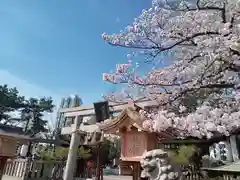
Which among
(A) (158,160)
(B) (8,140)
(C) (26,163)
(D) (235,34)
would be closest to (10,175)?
(C) (26,163)

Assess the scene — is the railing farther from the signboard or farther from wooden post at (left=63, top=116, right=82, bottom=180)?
the signboard

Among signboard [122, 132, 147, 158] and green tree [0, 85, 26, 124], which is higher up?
green tree [0, 85, 26, 124]

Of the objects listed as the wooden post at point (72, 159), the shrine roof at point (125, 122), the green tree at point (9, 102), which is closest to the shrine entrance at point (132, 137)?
the shrine roof at point (125, 122)

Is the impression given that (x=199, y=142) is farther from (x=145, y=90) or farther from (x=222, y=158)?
(x=145, y=90)

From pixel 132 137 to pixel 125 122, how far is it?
0.34 m

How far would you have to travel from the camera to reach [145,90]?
5.50m

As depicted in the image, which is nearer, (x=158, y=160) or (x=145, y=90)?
(x=158, y=160)

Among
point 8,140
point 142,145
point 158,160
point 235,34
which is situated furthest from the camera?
point 8,140

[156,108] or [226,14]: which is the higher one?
[226,14]

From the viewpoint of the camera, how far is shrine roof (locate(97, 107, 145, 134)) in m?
4.55

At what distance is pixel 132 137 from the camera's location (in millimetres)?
4727

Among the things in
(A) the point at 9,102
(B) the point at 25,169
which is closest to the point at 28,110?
(A) the point at 9,102

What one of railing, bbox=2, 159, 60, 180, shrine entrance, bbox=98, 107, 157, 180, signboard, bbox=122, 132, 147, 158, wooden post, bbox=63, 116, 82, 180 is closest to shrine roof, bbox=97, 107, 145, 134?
shrine entrance, bbox=98, 107, 157, 180

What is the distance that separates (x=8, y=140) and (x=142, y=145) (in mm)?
4798
